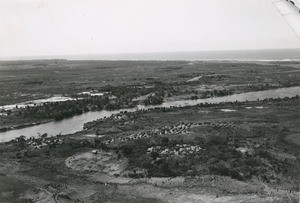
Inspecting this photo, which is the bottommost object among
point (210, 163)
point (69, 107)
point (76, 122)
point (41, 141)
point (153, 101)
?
point (76, 122)

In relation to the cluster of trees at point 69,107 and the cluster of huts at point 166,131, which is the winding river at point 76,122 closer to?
the cluster of trees at point 69,107

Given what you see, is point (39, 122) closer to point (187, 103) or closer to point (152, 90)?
point (187, 103)

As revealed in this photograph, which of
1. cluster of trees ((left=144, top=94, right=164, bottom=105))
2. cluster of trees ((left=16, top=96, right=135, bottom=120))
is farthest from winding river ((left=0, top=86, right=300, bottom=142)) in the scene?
cluster of trees ((left=16, top=96, right=135, bottom=120))

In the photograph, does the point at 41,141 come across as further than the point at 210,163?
Yes

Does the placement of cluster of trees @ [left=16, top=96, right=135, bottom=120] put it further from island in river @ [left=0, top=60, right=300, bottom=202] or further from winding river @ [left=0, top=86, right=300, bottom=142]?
winding river @ [left=0, top=86, right=300, bottom=142]

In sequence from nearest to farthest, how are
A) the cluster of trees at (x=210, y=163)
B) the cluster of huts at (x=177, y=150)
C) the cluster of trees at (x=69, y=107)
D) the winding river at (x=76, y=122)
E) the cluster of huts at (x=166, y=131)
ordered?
the cluster of trees at (x=210, y=163), the cluster of huts at (x=177, y=150), the cluster of huts at (x=166, y=131), the winding river at (x=76, y=122), the cluster of trees at (x=69, y=107)

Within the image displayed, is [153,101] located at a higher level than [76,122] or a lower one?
higher

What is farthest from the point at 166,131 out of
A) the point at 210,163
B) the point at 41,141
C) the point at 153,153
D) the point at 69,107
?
the point at 69,107

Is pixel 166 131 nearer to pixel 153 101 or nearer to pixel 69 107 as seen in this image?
pixel 153 101

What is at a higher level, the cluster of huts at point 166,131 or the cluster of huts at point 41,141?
the cluster of huts at point 166,131

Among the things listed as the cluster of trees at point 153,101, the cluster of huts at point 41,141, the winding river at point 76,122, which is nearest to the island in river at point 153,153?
the cluster of huts at point 41,141

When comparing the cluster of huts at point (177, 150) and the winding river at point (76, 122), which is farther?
the winding river at point (76, 122)
